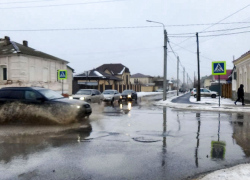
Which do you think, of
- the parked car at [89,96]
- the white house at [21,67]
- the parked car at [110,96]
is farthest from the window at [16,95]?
the white house at [21,67]

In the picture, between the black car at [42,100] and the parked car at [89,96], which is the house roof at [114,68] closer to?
the parked car at [89,96]

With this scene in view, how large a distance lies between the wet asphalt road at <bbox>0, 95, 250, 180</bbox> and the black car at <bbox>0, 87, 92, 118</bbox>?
61.5 inches

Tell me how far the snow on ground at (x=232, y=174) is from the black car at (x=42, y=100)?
7.34 metres

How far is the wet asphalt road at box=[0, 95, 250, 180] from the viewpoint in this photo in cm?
516

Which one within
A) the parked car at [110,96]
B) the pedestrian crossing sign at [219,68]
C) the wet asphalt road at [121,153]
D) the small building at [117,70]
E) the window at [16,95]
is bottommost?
the wet asphalt road at [121,153]

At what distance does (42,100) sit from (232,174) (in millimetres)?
8368

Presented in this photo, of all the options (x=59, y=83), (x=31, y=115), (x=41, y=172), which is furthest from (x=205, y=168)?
(x=59, y=83)

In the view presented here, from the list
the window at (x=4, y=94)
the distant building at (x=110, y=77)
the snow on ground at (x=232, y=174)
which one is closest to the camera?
the snow on ground at (x=232, y=174)

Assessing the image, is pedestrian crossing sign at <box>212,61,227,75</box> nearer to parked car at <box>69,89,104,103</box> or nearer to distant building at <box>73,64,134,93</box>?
parked car at <box>69,89,104,103</box>

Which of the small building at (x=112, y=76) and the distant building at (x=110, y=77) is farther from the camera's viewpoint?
the small building at (x=112, y=76)

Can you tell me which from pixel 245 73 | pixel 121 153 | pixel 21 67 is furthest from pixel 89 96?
pixel 121 153

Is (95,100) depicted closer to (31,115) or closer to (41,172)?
(31,115)

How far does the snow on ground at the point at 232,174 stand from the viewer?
469cm

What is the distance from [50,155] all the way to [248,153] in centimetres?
482
